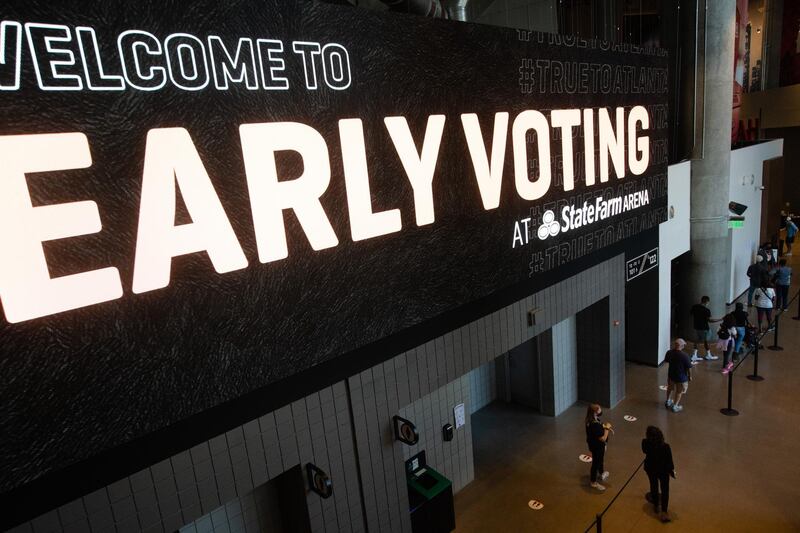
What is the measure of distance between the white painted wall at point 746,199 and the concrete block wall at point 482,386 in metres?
9.25

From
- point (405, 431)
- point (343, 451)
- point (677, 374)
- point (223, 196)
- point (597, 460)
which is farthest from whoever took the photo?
point (677, 374)

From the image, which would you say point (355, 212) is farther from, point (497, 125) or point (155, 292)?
point (497, 125)

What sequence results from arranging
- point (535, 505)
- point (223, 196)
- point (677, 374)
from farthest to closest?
point (677, 374) < point (535, 505) < point (223, 196)

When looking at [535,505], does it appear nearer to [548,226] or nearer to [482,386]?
[482,386]

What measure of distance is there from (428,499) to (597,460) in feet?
9.31

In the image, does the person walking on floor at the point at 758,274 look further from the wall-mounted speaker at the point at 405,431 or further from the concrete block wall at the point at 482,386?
the wall-mounted speaker at the point at 405,431

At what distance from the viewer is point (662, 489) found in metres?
7.62

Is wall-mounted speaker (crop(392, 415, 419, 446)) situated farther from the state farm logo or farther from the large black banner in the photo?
the state farm logo

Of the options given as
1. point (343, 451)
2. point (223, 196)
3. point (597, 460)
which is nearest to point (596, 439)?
point (597, 460)

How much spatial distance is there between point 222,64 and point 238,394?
265 cm

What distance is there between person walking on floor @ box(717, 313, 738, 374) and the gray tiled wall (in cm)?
560

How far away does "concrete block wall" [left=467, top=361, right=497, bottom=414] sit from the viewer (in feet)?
36.8

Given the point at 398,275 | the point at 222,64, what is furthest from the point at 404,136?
the point at 222,64

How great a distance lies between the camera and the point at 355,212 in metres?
5.29
